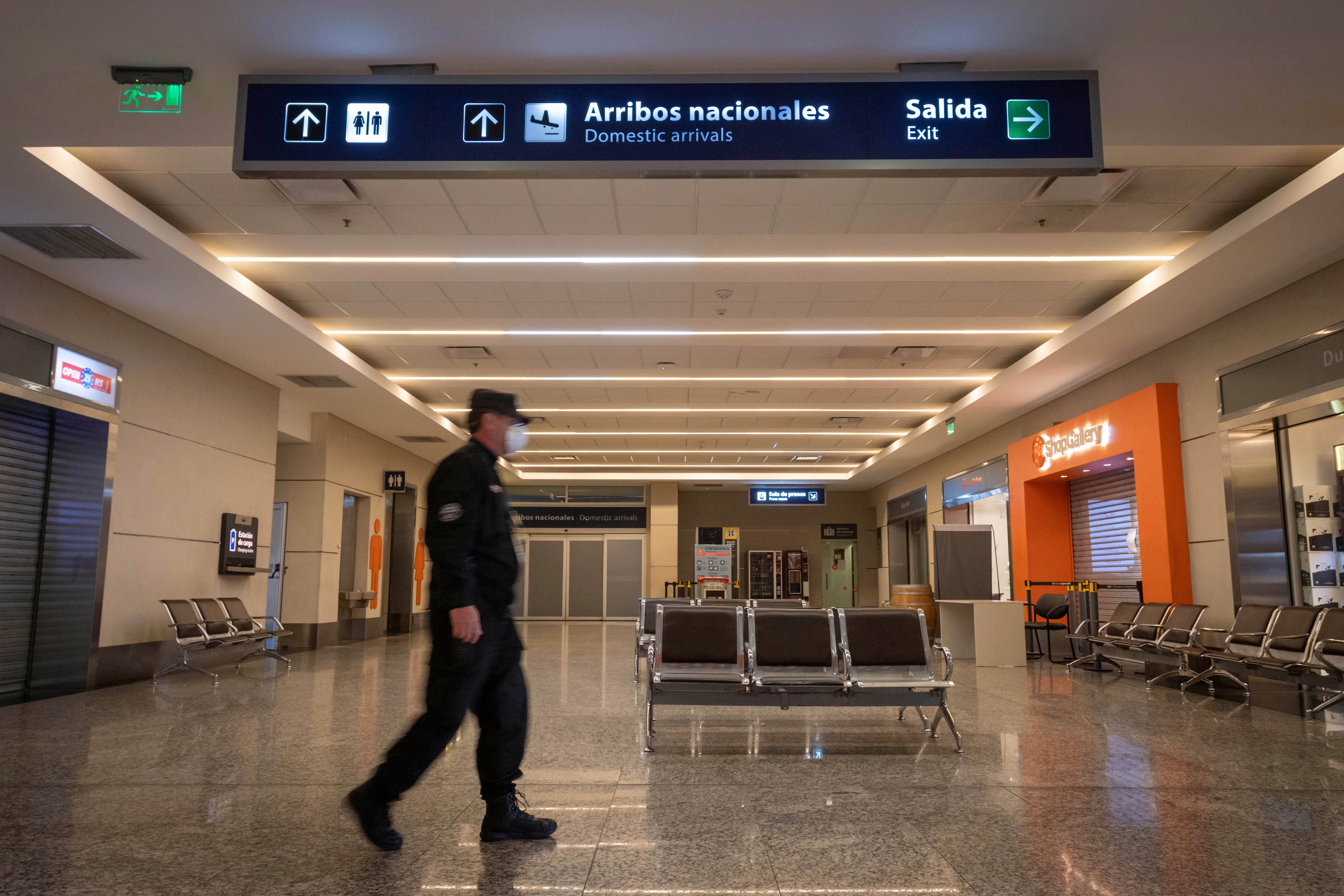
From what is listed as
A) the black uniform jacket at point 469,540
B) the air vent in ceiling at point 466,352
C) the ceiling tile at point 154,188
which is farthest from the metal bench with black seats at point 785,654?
the air vent in ceiling at point 466,352

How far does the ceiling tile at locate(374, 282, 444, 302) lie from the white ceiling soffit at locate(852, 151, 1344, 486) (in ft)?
21.7

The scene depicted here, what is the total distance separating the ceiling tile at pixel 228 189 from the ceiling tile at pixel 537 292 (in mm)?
2300

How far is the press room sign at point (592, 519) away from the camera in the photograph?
72.8 ft

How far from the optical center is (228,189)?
6.13 meters

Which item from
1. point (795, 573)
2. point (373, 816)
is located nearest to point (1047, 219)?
point (373, 816)

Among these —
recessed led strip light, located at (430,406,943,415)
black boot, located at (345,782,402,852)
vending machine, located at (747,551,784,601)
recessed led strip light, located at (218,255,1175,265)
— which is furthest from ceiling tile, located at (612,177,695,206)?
vending machine, located at (747,551,784,601)

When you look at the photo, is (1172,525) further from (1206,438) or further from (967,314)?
(967,314)

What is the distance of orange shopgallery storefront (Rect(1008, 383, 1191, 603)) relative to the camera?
8.86 m

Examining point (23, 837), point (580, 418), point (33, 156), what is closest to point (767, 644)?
point (23, 837)

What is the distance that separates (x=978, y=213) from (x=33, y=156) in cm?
636

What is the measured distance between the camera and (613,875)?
2.52 meters

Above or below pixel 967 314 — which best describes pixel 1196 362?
below

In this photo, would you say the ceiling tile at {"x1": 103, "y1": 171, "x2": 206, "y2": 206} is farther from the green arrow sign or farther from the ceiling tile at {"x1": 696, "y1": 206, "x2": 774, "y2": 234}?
the green arrow sign

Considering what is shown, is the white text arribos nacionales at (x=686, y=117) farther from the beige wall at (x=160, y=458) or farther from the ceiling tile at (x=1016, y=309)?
the ceiling tile at (x=1016, y=309)
